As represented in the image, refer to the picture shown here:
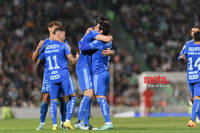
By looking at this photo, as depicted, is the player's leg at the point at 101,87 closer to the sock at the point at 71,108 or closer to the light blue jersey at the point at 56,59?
the sock at the point at 71,108

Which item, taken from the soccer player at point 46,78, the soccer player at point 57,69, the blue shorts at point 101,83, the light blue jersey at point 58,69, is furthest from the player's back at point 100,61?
the soccer player at point 46,78

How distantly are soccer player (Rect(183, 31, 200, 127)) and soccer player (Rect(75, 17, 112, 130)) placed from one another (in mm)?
2596

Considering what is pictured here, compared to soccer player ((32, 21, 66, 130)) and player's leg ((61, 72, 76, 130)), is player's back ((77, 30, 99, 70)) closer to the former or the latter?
player's leg ((61, 72, 76, 130))

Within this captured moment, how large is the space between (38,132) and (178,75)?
1731 centimetres

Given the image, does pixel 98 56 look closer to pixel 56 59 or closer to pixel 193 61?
pixel 56 59

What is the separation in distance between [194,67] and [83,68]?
9.70 ft

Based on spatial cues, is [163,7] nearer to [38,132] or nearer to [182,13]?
[182,13]

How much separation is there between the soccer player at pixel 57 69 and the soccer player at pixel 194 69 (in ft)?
10.1

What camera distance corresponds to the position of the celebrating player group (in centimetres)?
1211

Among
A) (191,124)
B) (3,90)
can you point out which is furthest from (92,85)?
(3,90)

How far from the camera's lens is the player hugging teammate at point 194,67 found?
13469 mm

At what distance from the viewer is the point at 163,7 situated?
116 feet

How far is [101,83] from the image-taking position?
12.1m

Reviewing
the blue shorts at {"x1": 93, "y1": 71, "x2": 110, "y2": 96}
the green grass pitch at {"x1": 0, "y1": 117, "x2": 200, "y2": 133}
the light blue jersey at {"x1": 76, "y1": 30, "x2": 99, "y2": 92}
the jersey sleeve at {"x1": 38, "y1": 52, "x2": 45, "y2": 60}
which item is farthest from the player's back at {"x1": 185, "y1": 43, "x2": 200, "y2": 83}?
the jersey sleeve at {"x1": 38, "y1": 52, "x2": 45, "y2": 60}
